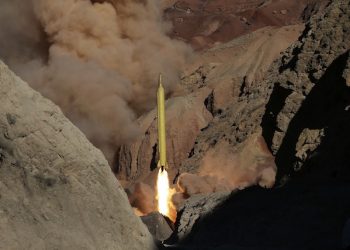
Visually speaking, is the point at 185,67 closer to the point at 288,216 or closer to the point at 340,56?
the point at 340,56

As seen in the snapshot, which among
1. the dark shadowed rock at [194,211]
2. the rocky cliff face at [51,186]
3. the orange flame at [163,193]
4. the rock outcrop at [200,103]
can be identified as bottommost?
the rocky cliff face at [51,186]

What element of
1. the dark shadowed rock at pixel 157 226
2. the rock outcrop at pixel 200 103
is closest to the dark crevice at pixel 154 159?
the rock outcrop at pixel 200 103

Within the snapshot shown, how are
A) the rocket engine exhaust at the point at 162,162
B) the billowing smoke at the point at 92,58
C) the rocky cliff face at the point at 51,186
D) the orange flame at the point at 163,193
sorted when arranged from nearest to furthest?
the rocky cliff face at the point at 51,186
the rocket engine exhaust at the point at 162,162
the orange flame at the point at 163,193
the billowing smoke at the point at 92,58

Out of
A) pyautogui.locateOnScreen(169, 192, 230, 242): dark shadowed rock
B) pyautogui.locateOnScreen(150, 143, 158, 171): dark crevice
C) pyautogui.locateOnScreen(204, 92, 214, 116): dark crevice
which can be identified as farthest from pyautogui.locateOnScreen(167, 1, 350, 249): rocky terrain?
pyautogui.locateOnScreen(150, 143, 158, 171): dark crevice

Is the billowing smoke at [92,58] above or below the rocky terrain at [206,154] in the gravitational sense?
above

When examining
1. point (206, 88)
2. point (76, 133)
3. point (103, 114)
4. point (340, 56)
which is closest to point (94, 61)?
point (103, 114)

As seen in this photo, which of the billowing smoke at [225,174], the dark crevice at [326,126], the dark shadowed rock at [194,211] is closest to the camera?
the dark shadowed rock at [194,211]

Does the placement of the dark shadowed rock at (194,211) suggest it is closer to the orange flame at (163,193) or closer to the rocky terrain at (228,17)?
the orange flame at (163,193)

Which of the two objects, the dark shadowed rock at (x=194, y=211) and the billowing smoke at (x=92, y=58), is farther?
the billowing smoke at (x=92, y=58)
